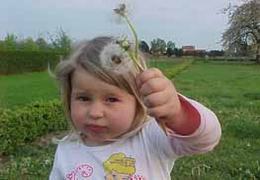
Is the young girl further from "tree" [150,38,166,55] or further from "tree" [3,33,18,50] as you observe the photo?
"tree" [3,33,18,50]

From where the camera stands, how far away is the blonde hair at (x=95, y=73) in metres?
1.55

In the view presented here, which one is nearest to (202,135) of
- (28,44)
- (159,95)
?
(159,95)

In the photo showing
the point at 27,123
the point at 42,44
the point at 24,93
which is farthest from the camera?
the point at 42,44

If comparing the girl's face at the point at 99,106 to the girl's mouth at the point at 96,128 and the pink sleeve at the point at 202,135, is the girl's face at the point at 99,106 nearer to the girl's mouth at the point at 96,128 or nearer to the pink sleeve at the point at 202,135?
the girl's mouth at the point at 96,128

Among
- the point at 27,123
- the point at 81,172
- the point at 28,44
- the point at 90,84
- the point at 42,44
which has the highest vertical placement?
the point at 90,84

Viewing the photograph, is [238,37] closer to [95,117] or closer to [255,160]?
[255,160]

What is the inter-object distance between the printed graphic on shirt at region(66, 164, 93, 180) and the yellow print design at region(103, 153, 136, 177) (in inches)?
2.1

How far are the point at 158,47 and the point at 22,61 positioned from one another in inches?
1285

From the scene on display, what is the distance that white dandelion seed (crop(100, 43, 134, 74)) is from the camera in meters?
1.30

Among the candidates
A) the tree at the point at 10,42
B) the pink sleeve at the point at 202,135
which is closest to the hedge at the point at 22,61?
the tree at the point at 10,42

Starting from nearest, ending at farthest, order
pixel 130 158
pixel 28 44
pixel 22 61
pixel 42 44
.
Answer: pixel 130 158 < pixel 22 61 < pixel 28 44 < pixel 42 44

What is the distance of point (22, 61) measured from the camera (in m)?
33.6

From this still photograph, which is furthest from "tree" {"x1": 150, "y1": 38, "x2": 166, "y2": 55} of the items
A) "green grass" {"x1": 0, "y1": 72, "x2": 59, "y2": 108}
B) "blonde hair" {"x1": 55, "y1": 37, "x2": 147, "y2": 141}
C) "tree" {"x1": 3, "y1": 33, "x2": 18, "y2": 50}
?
"tree" {"x1": 3, "y1": 33, "x2": 18, "y2": 50}

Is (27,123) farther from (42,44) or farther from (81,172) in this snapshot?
(42,44)
